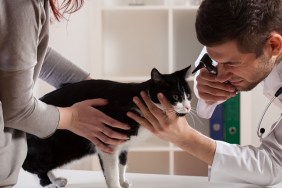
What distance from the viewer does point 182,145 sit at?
3.52 feet

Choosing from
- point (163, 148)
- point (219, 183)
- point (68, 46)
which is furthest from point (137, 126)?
point (68, 46)

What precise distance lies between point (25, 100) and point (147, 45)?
1.39 m

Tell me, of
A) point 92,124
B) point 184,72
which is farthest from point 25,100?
point 184,72

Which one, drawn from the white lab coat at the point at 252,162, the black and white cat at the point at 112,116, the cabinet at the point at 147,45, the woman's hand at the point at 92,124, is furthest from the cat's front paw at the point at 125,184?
the cabinet at the point at 147,45

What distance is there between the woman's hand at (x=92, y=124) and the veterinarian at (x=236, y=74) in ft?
0.23

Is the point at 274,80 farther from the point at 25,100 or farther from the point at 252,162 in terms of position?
the point at 25,100

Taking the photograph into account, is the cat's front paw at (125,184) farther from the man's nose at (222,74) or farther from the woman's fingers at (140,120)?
the man's nose at (222,74)

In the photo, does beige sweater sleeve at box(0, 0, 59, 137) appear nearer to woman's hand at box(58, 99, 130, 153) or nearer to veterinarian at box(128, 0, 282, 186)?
woman's hand at box(58, 99, 130, 153)

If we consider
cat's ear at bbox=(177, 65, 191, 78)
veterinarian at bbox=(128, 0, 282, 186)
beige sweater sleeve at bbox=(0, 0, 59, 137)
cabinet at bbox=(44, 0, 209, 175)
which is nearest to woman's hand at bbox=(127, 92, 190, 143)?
veterinarian at bbox=(128, 0, 282, 186)

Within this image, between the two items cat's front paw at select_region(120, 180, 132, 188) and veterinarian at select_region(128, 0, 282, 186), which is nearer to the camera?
veterinarian at select_region(128, 0, 282, 186)

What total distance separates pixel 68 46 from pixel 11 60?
1511 mm

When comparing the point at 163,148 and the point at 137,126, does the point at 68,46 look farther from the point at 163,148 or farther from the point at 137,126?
the point at 137,126

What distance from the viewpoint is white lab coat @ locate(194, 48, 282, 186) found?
1042 mm

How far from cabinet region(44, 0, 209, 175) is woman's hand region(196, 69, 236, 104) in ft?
2.48
